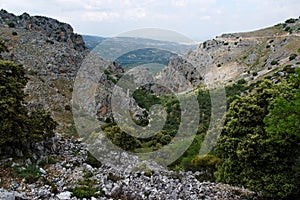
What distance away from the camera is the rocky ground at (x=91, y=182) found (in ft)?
50.1

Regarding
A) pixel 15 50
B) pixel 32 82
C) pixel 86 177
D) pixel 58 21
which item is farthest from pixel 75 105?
pixel 58 21

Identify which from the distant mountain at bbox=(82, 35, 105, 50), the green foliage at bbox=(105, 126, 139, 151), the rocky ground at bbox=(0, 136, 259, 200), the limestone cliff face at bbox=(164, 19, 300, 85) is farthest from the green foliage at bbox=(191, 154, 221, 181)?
the distant mountain at bbox=(82, 35, 105, 50)

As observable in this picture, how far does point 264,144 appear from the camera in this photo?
55.8ft

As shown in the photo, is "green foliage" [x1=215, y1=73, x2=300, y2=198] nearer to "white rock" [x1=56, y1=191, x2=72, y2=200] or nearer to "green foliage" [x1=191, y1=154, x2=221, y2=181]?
"green foliage" [x1=191, y1=154, x2=221, y2=181]

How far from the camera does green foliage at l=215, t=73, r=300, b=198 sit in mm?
15773

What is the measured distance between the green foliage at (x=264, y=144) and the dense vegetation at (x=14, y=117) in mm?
12311

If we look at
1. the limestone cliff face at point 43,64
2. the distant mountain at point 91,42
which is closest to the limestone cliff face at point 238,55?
the distant mountain at point 91,42

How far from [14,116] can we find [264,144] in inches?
590

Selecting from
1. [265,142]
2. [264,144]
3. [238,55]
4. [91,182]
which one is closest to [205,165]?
[264,144]

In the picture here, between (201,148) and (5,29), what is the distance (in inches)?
1646

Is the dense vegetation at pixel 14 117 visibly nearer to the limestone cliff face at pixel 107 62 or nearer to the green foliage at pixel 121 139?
the green foliage at pixel 121 139

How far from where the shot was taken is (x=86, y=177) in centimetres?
1798

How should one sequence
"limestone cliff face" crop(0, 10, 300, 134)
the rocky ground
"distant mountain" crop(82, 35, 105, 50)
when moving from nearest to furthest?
the rocky ground → "limestone cliff face" crop(0, 10, 300, 134) → "distant mountain" crop(82, 35, 105, 50)

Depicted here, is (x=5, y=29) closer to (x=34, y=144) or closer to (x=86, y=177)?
(x=34, y=144)
